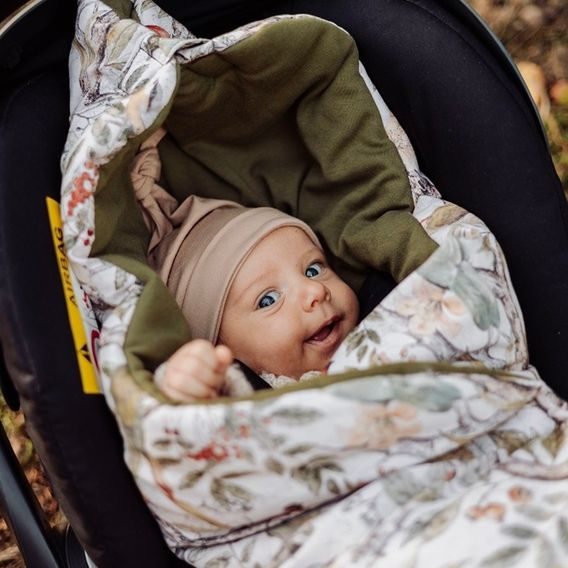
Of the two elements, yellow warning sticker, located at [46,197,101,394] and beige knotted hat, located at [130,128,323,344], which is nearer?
yellow warning sticker, located at [46,197,101,394]

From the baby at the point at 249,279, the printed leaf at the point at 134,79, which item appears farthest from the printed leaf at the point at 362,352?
the printed leaf at the point at 134,79

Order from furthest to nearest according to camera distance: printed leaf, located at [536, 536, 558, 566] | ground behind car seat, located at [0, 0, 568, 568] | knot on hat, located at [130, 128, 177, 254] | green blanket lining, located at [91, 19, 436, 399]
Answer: knot on hat, located at [130, 128, 177, 254], green blanket lining, located at [91, 19, 436, 399], ground behind car seat, located at [0, 0, 568, 568], printed leaf, located at [536, 536, 558, 566]

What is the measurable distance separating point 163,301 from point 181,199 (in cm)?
30

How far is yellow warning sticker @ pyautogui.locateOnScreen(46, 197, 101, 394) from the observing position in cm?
103

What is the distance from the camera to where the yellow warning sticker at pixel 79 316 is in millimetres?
1032

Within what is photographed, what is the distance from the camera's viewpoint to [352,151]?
4.25ft

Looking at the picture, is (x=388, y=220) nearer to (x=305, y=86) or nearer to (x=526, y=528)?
(x=305, y=86)

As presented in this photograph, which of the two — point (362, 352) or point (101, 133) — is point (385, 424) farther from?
point (101, 133)

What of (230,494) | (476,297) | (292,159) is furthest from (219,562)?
(292,159)

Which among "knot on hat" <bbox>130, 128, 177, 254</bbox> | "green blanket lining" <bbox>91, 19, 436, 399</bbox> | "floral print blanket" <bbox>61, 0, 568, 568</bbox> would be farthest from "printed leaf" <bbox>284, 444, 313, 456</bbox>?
"knot on hat" <bbox>130, 128, 177, 254</bbox>

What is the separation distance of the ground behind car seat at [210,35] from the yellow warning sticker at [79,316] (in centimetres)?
1

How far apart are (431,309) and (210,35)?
0.57 m

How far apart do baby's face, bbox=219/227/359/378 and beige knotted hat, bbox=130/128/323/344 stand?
17 millimetres

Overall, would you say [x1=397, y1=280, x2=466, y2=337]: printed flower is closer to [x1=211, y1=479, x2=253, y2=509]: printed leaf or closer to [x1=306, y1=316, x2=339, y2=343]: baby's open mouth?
[x1=306, y1=316, x2=339, y2=343]: baby's open mouth
